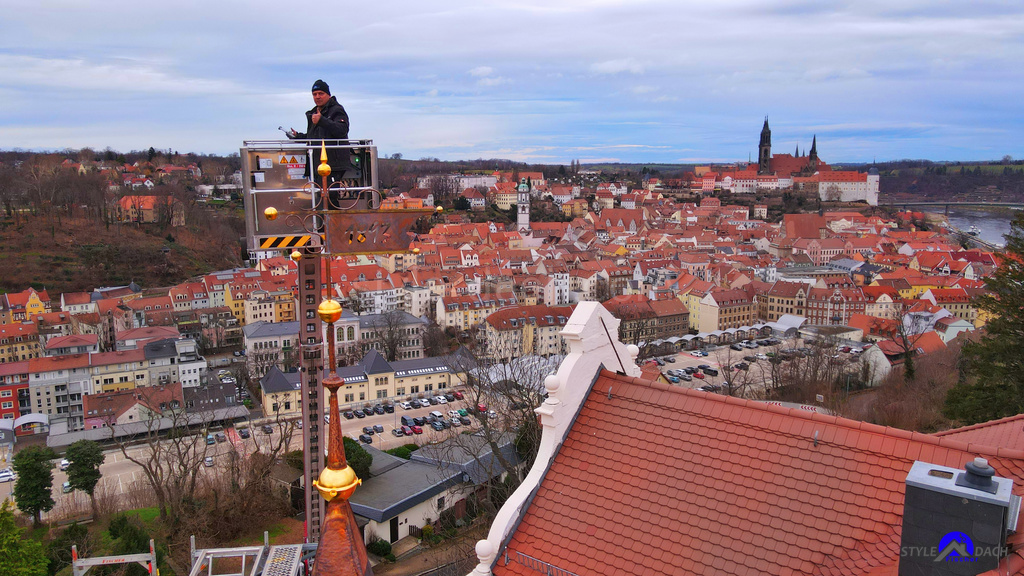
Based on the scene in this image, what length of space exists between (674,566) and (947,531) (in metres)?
1.37

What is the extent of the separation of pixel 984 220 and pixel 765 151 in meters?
39.6

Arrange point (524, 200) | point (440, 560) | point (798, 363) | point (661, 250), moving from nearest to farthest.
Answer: point (440, 560) → point (798, 363) → point (661, 250) → point (524, 200)

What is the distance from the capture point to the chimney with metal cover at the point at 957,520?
283 centimetres

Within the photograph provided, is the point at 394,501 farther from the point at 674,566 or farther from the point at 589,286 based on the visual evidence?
the point at 589,286

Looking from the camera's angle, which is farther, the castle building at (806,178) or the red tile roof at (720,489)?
the castle building at (806,178)

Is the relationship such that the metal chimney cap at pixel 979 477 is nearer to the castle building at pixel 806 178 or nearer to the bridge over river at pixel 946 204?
the castle building at pixel 806 178

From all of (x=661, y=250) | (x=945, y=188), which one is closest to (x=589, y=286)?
(x=661, y=250)

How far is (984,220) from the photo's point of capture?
11912 cm

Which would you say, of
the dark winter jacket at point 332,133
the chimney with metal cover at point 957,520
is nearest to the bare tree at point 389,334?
the dark winter jacket at point 332,133

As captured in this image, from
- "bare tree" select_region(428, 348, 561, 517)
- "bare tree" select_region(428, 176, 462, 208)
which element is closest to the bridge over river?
"bare tree" select_region(428, 176, 462, 208)

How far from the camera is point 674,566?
371cm

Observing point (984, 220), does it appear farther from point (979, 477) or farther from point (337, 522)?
point (337, 522)

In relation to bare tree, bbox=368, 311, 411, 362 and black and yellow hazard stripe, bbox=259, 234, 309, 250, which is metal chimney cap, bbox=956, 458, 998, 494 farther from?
bare tree, bbox=368, 311, 411, 362

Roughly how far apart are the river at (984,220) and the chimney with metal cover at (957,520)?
11068 centimetres
